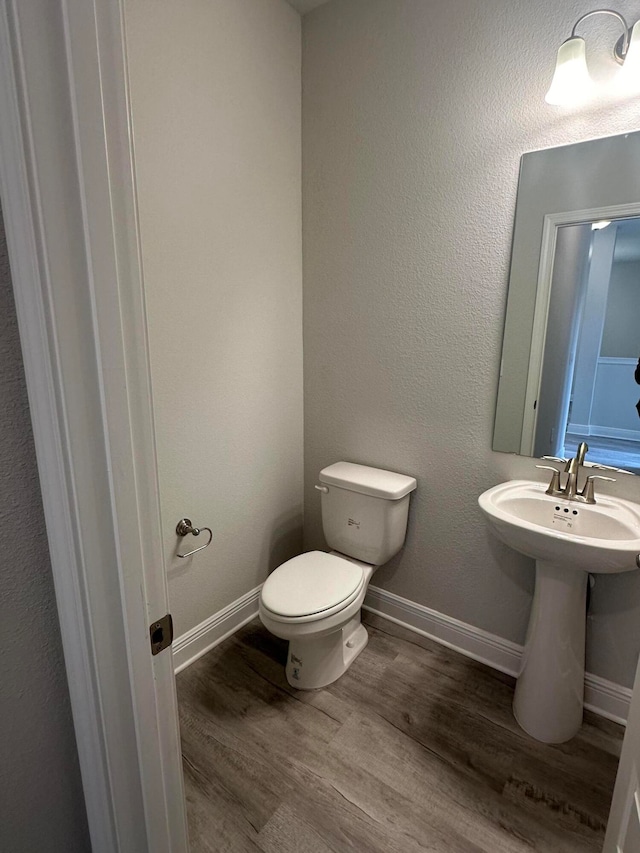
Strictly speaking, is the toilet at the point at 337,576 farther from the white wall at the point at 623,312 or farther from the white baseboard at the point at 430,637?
the white wall at the point at 623,312

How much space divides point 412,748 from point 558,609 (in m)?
0.68

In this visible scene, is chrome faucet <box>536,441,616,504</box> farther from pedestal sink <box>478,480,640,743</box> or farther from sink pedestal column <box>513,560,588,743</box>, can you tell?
sink pedestal column <box>513,560,588,743</box>

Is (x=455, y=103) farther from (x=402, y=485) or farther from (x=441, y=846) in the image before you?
(x=441, y=846)

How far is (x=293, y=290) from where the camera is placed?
209 centimetres

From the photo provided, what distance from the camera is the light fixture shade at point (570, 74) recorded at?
126 centimetres

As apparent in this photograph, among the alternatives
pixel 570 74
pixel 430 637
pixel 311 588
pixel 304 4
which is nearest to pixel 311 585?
pixel 311 588

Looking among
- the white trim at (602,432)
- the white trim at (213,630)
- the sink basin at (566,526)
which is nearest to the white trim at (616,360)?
the white trim at (602,432)

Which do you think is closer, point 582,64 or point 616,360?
point 582,64

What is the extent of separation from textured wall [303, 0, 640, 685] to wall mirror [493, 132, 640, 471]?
0.06 meters

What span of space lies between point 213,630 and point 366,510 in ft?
2.83

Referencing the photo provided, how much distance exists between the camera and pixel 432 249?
173 centimetres

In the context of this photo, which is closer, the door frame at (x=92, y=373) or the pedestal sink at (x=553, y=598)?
the door frame at (x=92, y=373)

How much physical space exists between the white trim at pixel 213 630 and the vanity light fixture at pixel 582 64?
2242 millimetres

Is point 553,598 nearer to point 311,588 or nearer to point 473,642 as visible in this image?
point 473,642
